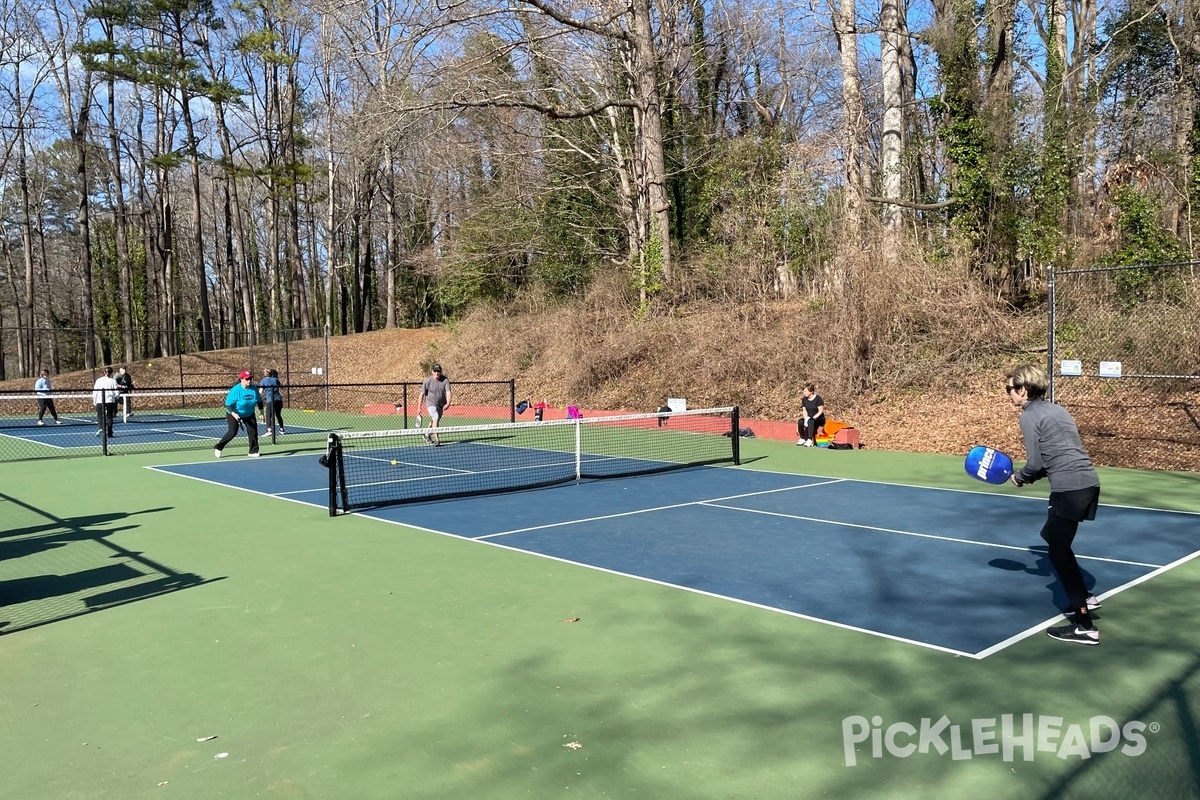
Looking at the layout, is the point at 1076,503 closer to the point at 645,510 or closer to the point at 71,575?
the point at 645,510

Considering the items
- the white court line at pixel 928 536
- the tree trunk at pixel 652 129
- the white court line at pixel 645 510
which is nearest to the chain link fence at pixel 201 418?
the tree trunk at pixel 652 129

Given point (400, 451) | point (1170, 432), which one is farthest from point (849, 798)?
point (400, 451)

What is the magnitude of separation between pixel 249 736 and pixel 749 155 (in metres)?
27.4

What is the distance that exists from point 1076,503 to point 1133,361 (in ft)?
43.1

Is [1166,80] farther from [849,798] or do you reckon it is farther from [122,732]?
[122,732]

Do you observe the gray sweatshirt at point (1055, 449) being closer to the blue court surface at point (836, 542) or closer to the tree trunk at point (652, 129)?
the blue court surface at point (836, 542)

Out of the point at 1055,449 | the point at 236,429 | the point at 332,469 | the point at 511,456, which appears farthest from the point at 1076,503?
the point at 236,429

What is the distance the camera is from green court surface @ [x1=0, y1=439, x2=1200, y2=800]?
13.1ft

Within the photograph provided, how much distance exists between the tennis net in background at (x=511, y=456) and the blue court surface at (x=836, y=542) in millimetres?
614

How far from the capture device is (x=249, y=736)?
14.7 feet

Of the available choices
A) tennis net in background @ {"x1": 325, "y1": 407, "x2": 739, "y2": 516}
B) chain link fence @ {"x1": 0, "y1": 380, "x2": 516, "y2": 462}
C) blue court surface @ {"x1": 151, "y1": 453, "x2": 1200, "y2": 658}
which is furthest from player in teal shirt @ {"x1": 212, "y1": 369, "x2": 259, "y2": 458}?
blue court surface @ {"x1": 151, "y1": 453, "x2": 1200, "y2": 658}

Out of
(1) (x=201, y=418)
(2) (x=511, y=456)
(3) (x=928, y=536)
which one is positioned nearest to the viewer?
(3) (x=928, y=536)

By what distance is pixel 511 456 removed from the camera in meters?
17.2

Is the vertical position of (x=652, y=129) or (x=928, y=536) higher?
(x=652, y=129)
